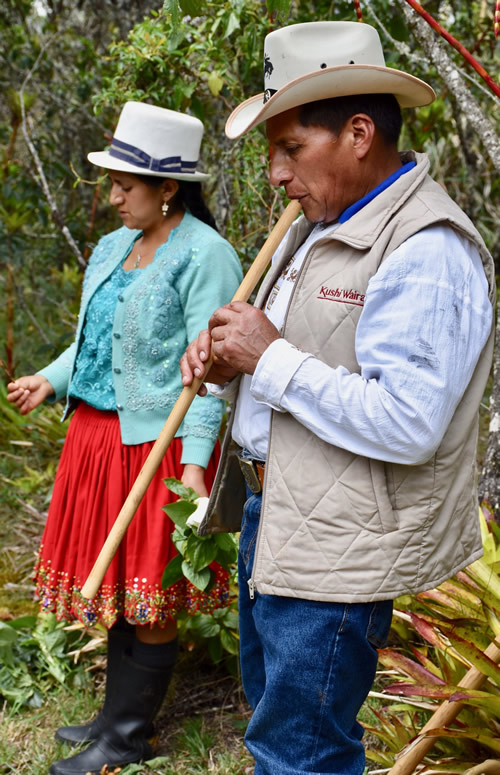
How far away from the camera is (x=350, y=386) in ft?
5.33

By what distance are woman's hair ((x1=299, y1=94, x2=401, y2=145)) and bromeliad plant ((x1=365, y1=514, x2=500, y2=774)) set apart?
4.06ft

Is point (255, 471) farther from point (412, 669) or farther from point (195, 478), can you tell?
point (412, 669)

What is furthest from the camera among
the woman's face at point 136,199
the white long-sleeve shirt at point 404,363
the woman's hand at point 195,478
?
the woman's face at point 136,199

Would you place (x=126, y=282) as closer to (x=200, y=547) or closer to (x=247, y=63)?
(x=200, y=547)

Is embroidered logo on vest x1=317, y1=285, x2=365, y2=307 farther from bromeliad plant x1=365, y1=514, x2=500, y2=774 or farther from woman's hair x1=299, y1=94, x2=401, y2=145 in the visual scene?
bromeliad plant x1=365, y1=514, x2=500, y2=774

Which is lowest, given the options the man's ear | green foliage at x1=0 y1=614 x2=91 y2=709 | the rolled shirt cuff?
green foliage at x1=0 y1=614 x2=91 y2=709

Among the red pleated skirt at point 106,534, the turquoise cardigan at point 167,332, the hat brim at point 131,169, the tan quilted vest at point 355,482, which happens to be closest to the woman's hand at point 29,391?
the red pleated skirt at point 106,534

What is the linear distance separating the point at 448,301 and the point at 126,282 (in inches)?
57.1

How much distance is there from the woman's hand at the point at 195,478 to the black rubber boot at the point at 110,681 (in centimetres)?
60

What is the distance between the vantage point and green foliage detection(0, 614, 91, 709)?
10.7ft

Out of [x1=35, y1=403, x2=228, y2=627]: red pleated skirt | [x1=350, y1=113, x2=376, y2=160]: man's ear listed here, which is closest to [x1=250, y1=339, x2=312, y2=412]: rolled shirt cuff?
[x1=350, y1=113, x2=376, y2=160]: man's ear

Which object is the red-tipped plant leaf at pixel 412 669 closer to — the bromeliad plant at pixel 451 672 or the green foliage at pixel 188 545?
the bromeliad plant at pixel 451 672

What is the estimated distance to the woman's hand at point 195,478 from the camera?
2.64 metres

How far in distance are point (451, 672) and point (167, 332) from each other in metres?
1.32
